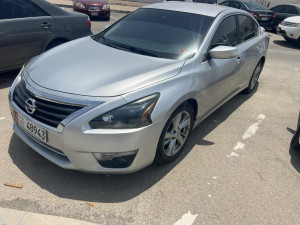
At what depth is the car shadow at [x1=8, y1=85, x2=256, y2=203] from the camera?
2699mm

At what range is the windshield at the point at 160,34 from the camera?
332cm

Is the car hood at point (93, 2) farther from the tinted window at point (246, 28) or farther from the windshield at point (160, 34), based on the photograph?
the windshield at point (160, 34)

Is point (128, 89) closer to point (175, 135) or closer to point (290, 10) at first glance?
point (175, 135)

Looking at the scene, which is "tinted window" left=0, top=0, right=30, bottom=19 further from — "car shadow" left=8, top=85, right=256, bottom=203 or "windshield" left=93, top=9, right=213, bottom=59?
"car shadow" left=8, top=85, right=256, bottom=203

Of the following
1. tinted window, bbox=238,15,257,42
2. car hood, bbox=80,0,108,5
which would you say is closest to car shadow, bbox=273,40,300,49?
tinted window, bbox=238,15,257,42

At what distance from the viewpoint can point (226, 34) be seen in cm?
388

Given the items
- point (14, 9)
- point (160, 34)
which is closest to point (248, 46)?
point (160, 34)

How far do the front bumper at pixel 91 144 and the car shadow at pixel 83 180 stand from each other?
0.26m

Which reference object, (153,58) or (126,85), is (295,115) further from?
(126,85)

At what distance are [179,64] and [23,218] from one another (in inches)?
79.9

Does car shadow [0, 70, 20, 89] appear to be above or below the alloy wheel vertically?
below

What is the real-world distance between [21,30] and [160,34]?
2.46 metres

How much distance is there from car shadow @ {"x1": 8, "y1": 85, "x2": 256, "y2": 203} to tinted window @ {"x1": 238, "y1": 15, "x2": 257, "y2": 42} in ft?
7.73

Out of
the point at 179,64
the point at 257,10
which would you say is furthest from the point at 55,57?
the point at 257,10
